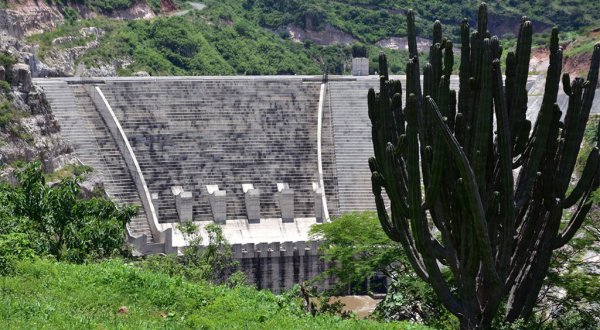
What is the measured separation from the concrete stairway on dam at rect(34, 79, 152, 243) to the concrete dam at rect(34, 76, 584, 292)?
0.13ft

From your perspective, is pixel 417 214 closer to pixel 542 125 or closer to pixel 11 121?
pixel 542 125

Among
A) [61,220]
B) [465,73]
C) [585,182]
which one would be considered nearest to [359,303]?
[61,220]

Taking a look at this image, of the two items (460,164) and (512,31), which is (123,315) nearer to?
(460,164)

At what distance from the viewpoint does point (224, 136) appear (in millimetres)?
35938

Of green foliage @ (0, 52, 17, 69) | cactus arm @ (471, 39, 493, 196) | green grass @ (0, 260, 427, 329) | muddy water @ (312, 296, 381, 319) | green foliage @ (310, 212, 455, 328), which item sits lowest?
muddy water @ (312, 296, 381, 319)

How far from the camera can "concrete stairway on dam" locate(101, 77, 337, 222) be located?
111 ft

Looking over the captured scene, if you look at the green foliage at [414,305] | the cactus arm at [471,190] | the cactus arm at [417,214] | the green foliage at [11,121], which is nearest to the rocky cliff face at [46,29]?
the green foliage at [11,121]

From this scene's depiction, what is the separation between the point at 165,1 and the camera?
7000 centimetres

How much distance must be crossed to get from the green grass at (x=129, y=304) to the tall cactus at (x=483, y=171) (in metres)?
1.90

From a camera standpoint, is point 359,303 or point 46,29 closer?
point 359,303

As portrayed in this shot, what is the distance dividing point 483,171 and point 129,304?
5238 mm

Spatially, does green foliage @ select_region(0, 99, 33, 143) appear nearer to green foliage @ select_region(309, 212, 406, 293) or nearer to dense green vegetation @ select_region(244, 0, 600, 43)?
green foliage @ select_region(309, 212, 406, 293)

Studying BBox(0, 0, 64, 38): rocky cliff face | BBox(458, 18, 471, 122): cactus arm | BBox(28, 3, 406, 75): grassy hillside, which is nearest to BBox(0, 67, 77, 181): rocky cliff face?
BBox(458, 18, 471, 122): cactus arm

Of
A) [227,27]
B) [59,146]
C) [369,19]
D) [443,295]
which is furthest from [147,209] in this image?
[369,19]
